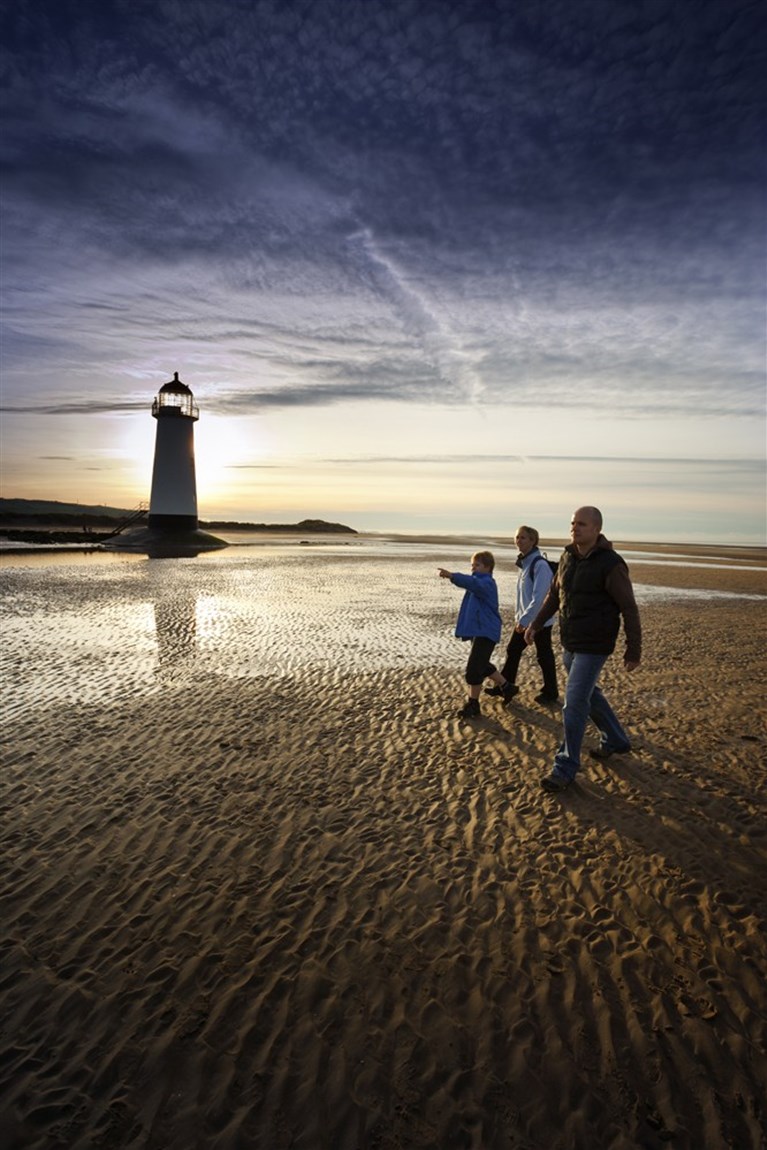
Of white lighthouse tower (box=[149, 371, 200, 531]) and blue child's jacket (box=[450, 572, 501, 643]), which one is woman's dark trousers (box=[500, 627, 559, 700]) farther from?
white lighthouse tower (box=[149, 371, 200, 531])

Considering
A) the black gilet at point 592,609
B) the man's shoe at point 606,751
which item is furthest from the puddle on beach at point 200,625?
the black gilet at point 592,609

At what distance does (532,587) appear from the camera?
9.20m

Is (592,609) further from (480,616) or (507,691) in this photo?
(507,691)

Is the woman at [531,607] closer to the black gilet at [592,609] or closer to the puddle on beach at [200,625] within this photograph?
the black gilet at [592,609]

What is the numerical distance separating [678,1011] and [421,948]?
67.6 inches

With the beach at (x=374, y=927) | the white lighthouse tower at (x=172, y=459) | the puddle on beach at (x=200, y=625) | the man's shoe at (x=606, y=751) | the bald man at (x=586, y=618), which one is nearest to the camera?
the beach at (x=374, y=927)

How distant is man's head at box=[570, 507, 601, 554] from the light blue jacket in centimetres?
289

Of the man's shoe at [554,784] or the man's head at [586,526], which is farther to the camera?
the man's shoe at [554,784]

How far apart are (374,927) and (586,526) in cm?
425

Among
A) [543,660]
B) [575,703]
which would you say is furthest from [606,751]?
[543,660]

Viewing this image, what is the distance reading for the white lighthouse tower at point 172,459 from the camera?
150 feet

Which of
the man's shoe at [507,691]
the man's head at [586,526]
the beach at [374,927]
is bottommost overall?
the beach at [374,927]

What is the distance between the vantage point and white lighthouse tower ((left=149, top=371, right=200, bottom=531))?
150 ft

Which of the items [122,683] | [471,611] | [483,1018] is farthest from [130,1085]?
[122,683]
